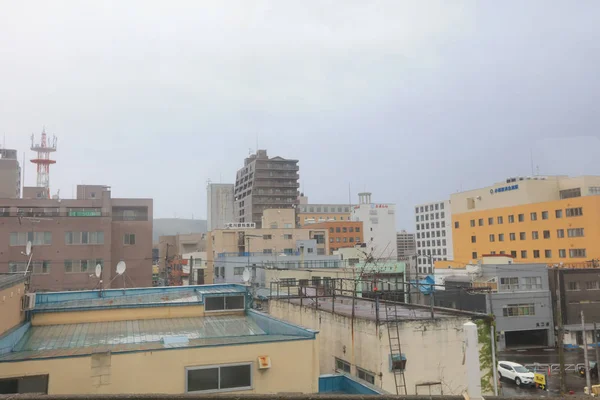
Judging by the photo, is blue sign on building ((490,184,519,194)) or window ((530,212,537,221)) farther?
blue sign on building ((490,184,519,194))

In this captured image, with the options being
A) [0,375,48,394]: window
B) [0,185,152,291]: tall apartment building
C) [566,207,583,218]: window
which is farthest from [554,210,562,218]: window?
[0,375,48,394]: window

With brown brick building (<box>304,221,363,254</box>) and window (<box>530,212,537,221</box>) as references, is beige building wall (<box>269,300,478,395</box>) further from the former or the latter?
brown brick building (<box>304,221,363,254</box>)

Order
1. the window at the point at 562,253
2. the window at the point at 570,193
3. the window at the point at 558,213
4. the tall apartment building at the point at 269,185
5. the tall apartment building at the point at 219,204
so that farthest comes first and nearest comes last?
the tall apartment building at the point at 219,204, the tall apartment building at the point at 269,185, the window at the point at 570,193, the window at the point at 558,213, the window at the point at 562,253

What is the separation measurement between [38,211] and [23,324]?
141 feet

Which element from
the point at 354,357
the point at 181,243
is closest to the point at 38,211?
the point at 354,357

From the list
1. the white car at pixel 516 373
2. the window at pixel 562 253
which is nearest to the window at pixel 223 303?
the white car at pixel 516 373

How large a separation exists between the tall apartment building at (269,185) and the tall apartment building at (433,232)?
34.8 m

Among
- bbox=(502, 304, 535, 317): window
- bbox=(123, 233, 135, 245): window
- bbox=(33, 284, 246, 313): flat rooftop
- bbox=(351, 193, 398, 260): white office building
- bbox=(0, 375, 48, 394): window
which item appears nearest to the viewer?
bbox=(0, 375, 48, 394): window

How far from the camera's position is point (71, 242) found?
159ft

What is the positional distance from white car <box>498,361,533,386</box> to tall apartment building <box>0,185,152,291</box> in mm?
34664

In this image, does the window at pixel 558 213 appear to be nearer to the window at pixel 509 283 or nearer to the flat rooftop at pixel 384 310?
the window at pixel 509 283

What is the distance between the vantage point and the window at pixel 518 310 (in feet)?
146

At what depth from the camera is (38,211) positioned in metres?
50.8

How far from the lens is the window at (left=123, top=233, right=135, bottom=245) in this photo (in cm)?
5291
